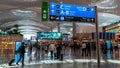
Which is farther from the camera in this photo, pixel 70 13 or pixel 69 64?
pixel 69 64

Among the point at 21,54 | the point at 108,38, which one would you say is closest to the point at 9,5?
the point at 21,54

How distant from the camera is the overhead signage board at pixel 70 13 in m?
14.9

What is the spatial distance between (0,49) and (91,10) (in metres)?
24.4

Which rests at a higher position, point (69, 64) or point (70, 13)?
point (70, 13)

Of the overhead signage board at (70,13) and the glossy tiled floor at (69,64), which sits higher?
the overhead signage board at (70,13)

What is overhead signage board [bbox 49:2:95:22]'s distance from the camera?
1489cm

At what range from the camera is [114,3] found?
918 inches

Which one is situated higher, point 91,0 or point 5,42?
point 91,0

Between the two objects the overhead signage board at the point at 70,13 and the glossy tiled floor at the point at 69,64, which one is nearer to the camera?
the overhead signage board at the point at 70,13

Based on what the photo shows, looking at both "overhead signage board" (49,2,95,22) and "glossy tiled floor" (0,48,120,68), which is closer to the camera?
"overhead signage board" (49,2,95,22)

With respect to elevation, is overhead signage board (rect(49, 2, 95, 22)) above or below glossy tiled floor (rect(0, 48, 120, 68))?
above

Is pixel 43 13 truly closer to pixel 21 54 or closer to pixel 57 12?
pixel 57 12

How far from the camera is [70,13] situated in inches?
606

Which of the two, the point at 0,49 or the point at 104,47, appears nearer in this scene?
the point at 104,47
